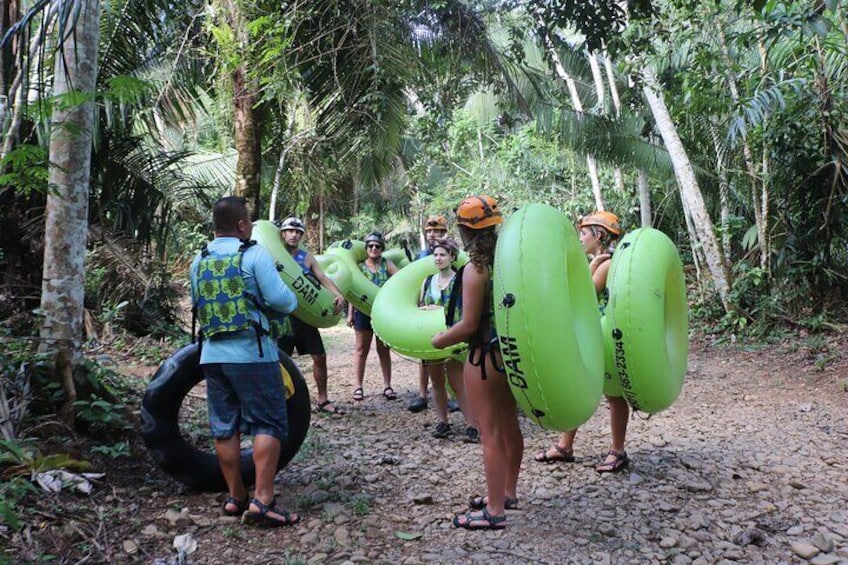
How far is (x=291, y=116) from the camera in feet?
41.1

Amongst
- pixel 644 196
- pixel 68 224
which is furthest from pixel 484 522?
pixel 644 196

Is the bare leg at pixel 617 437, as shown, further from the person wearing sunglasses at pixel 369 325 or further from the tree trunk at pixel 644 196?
the tree trunk at pixel 644 196

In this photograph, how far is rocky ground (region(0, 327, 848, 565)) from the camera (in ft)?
11.3

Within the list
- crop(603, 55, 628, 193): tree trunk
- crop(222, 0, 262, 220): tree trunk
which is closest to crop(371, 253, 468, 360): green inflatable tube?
crop(222, 0, 262, 220): tree trunk

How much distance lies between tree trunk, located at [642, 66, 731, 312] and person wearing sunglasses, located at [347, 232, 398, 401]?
6201mm

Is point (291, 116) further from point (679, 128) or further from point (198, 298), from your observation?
point (198, 298)

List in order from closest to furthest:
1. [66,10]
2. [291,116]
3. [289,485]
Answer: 1. [66,10]
2. [289,485]
3. [291,116]

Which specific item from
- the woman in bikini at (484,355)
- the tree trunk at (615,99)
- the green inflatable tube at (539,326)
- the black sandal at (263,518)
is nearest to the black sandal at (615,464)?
the woman in bikini at (484,355)

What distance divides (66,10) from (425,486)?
11.6 feet

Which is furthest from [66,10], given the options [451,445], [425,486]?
[451,445]

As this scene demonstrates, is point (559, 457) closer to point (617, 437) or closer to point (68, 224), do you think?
point (617, 437)

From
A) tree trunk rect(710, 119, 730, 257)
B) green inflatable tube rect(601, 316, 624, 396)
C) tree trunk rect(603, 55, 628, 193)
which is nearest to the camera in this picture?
green inflatable tube rect(601, 316, 624, 396)

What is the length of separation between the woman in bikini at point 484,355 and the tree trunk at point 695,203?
→ 8.73 meters

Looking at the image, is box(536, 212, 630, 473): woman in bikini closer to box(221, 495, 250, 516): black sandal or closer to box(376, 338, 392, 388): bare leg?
box(221, 495, 250, 516): black sandal
